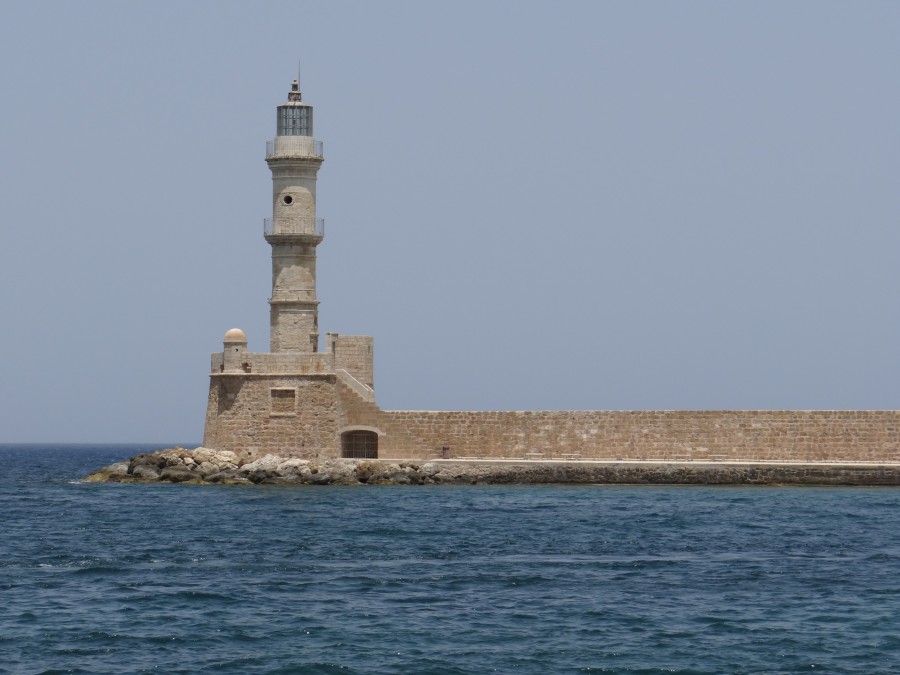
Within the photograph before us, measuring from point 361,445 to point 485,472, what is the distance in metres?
3.66

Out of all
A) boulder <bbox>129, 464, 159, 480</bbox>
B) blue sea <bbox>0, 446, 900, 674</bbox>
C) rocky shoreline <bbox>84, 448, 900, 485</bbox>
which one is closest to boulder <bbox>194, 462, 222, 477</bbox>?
rocky shoreline <bbox>84, 448, 900, 485</bbox>

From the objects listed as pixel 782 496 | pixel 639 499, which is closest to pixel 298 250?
pixel 639 499

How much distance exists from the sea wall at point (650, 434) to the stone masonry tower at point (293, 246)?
2.80 m

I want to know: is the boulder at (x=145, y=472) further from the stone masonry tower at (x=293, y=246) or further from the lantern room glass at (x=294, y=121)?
the lantern room glass at (x=294, y=121)

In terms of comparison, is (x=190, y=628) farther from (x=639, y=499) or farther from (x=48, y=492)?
(x=48, y=492)

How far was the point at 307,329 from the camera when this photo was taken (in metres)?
34.8

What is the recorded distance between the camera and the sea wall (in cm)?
3177

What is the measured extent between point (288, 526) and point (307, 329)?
33.3 feet

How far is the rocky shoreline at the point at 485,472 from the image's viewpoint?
1230 inches

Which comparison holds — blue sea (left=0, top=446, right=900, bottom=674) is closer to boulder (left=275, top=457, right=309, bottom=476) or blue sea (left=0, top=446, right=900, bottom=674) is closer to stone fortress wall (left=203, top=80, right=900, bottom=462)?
stone fortress wall (left=203, top=80, right=900, bottom=462)

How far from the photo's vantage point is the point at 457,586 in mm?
18266

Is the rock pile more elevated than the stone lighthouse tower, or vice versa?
the stone lighthouse tower

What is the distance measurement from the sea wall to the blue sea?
2554 millimetres

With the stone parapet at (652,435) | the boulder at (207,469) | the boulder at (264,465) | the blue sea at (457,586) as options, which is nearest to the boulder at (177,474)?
the boulder at (207,469)
